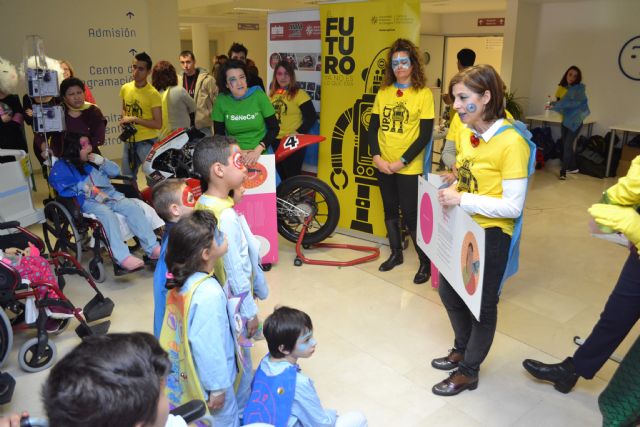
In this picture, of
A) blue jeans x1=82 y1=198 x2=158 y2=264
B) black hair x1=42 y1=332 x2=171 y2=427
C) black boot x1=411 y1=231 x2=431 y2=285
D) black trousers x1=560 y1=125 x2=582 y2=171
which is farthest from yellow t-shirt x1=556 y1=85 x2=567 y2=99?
black hair x1=42 y1=332 x2=171 y2=427

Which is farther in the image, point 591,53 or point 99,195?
point 591,53

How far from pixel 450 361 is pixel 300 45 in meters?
3.18

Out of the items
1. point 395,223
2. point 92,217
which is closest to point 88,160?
point 92,217

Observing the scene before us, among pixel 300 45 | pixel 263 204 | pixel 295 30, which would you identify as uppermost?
pixel 295 30

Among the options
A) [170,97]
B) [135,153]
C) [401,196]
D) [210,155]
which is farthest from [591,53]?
[210,155]

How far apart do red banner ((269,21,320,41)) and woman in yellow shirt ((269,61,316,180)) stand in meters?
0.40

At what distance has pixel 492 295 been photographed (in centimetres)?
234

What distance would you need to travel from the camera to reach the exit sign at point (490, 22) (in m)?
10.5

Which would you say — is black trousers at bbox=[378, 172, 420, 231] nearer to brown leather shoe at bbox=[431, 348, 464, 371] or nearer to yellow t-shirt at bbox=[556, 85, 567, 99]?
brown leather shoe at bbox=[431, 348, 464, 371]

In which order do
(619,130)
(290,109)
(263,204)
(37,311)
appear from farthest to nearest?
(619,130) → (290,109) → (263,204) → (37,311)

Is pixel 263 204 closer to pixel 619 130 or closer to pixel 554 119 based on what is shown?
pixel 554 119

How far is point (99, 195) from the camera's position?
386 centimetres

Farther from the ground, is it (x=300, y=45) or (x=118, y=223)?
Result: (x=300, y=45)

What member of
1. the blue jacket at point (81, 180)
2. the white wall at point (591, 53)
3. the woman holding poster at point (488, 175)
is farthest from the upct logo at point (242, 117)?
the white wall at point (591, 53)
